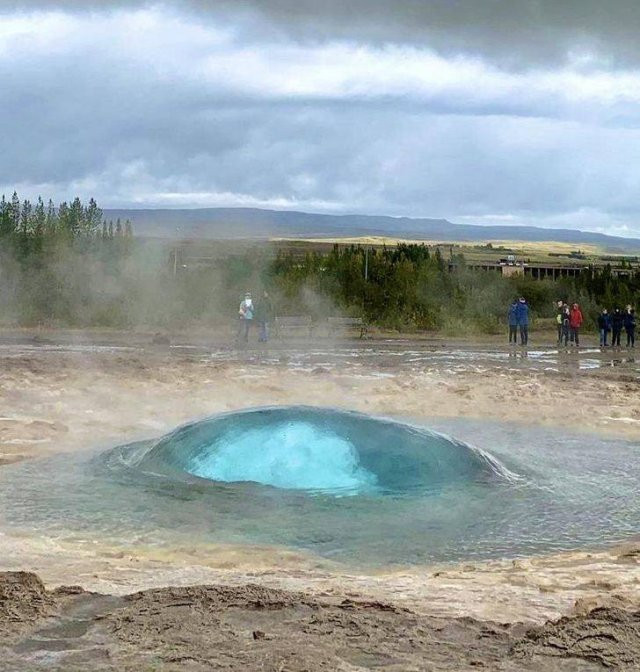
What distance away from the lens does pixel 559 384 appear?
15391 mm

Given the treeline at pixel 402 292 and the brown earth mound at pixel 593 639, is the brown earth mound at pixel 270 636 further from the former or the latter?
the treeline at pixel 402 292

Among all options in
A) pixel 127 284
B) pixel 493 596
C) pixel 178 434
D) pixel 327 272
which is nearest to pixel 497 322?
pixel 327 272

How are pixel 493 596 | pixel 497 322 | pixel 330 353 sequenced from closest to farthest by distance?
pixel 493 596
pixel 330 353
pixel 497 322

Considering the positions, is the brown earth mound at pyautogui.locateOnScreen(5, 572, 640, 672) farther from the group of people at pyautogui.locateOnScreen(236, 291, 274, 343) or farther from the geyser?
the group of people at pyautogui.locateOnScreen(236, 291, 274, 343)

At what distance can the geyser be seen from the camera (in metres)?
7.79

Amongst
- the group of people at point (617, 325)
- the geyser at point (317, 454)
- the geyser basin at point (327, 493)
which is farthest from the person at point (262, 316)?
the geyser at point (317, 454)

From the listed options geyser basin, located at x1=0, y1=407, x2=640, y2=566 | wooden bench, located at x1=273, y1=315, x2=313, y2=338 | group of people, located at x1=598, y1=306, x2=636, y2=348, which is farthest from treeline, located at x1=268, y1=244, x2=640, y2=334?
geyser basin, located at x1=0, y1=407, x2=640, y2=566

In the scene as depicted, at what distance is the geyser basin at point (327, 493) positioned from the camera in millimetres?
6492

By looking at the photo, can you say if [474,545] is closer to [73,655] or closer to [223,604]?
[223,604]

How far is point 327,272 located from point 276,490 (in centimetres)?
2541

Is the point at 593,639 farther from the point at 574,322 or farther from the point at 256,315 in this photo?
the point at 574,322

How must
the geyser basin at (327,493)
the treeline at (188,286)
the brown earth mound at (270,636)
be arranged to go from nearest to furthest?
1. the brown earth mound at (270,636)
2. the geyser basin at (327,493)
3. the treeline at (188,286)

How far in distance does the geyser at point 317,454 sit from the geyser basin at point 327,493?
1 centimetres

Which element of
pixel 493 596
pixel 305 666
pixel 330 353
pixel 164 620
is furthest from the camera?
pixel 330 353
